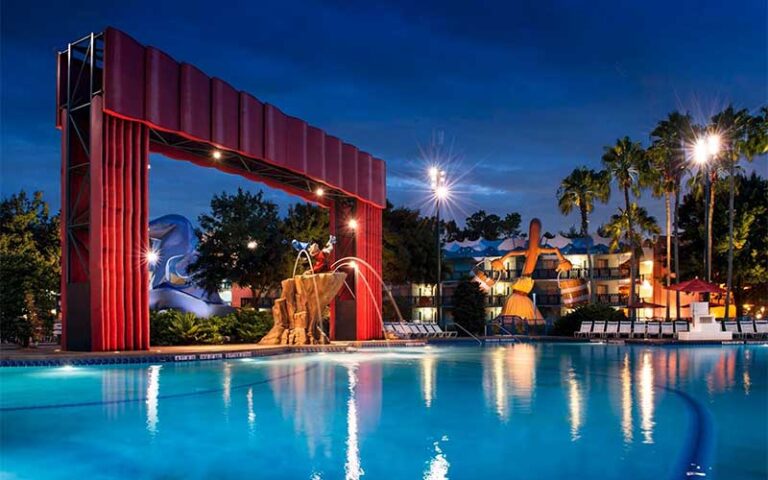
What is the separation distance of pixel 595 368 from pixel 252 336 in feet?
43.6

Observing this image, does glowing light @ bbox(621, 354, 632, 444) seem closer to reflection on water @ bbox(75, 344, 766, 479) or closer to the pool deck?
reflection on water @ bbox(75, 344, 766, 479)

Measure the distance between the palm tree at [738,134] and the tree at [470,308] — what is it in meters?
11.9

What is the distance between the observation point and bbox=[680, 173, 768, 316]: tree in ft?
135

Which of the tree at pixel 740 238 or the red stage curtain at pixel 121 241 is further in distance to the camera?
the tree at pixel 740 238

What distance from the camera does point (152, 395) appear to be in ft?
38.2

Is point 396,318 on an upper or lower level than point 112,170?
lower

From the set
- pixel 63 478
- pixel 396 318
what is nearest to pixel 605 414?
pixel 63 478

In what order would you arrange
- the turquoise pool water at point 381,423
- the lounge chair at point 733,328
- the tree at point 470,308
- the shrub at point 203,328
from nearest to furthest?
1. the turquoise pool water at point 381,423
2. the shrub at point 203,328
3. the lounge chair at point 733,328
4. the tree at point 470,308

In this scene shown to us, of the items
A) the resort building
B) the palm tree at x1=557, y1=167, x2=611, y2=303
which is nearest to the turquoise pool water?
the palm tree at x1=557, y1=167, x2=611, y2=303

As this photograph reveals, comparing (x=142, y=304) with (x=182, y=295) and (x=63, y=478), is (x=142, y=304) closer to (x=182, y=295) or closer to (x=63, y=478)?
(x=63, y=478)

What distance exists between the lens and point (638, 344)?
2881cm

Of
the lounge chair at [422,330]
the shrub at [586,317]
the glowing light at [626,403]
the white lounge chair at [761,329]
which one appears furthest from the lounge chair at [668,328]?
the glowing light at [626,403]

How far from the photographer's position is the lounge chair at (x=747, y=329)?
30.2 meters

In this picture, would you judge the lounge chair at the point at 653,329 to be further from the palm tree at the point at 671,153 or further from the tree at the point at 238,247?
the tree at the point at 238,247
